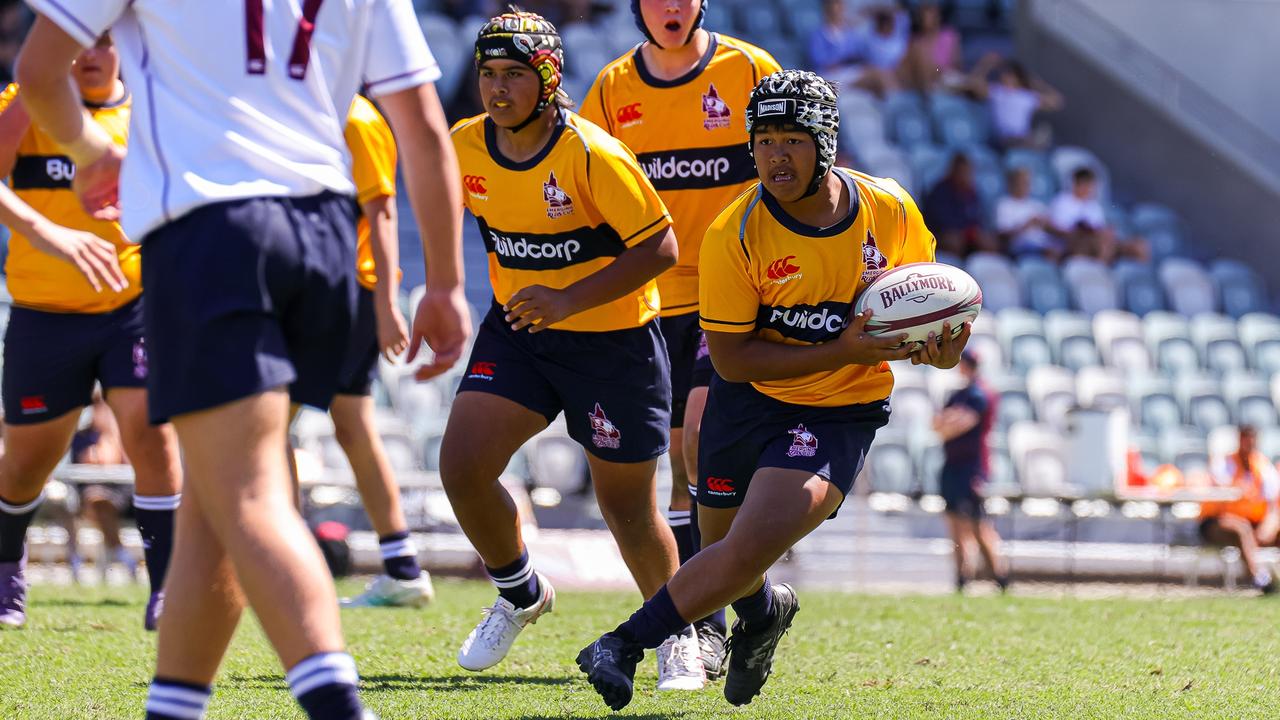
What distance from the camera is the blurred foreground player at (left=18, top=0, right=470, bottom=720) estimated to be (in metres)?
3.30

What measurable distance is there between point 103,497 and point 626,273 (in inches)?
299

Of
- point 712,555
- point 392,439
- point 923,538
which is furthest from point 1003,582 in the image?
point 712,555

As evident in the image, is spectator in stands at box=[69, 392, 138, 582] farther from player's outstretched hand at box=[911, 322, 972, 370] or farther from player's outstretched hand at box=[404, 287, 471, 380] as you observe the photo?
player's outstretched hand at box=[404, 287, 471, 380]

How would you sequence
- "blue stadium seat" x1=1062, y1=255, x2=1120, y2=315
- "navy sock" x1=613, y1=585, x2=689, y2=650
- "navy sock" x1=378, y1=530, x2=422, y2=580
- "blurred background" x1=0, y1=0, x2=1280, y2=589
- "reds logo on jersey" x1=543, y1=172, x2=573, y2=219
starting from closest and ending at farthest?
"navy sock" x1=613, y1=585, x2=689, y2=650 < "reds logo on jersey" x1=543, y1=172, x2=573, y2=219 < "navy sock" x1=378, y1=530, x2=422, y2=580 < "blurred background" x1=0, y1=0, x2=1280, y2=589 < "blue stadium seat" x1=1062, y1=255, x2=1120, y2=315

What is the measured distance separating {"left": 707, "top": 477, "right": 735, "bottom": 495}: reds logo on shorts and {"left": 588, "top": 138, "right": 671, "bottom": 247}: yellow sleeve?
0.83 meters

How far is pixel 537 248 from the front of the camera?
5699 mm

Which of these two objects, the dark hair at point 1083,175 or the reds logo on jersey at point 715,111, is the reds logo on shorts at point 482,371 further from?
the dark hair at point 1083,175

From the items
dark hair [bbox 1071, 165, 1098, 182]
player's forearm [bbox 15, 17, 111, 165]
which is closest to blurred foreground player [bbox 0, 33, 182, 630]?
player's forearm [bbox 15, 17, 111, 165]

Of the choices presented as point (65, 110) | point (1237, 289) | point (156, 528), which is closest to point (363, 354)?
point (156, 528)

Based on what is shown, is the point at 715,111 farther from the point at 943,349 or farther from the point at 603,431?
the point at 943,349

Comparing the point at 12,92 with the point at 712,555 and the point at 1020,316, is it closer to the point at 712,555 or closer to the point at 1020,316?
the point at 712,555

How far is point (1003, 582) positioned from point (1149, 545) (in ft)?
5.72

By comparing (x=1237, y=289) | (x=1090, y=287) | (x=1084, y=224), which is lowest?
(x=1237, y=289)

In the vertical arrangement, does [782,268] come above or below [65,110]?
below
